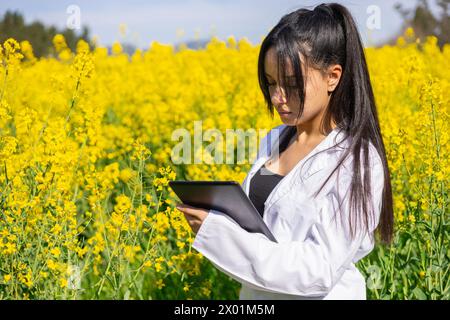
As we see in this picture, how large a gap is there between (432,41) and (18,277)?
17.9ft

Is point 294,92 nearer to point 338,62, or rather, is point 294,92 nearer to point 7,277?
point 338,62

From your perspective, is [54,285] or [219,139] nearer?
[54,285]

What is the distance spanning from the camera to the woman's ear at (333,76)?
74.9 inches

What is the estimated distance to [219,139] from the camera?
4.43 meters

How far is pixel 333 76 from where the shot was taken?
6.27ft

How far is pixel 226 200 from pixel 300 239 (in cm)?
20

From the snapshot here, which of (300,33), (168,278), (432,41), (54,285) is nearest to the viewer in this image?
(300,33)

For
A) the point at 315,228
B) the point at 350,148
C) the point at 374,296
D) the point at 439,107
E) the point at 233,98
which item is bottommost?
the point at 374,296

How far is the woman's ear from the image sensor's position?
1.90 meters

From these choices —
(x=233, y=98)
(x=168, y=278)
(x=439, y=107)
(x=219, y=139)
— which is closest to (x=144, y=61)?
(x=233, y=98)

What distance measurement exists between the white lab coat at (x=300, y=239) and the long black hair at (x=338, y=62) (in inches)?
1.9

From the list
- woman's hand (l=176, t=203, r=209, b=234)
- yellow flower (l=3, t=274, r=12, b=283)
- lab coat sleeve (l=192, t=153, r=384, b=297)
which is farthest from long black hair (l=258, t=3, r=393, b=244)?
yellow flower (l=3, t=274, r=12, b=283)

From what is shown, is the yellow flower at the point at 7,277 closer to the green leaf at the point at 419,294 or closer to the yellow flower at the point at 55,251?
the yellow flower at the point at 55,251
